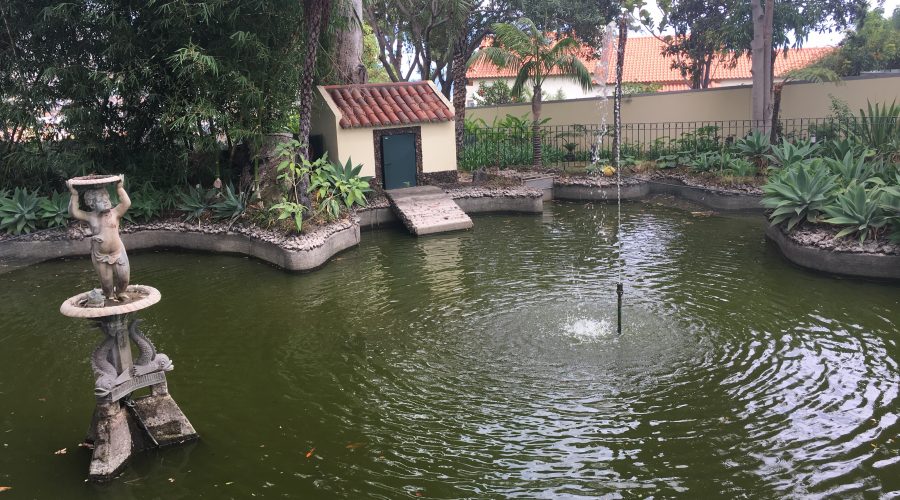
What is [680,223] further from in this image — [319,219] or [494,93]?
[494,93]

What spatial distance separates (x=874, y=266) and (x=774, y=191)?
8.57ft

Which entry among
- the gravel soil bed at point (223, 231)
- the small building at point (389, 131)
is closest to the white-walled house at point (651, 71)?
the small building at point (389, 131)

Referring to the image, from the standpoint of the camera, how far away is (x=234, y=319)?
10.1 meters

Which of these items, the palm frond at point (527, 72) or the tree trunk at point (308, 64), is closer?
the tree trunk at point (308, 64)

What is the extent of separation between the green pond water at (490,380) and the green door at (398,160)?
18.2 feet

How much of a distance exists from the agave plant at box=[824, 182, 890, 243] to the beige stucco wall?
8.49 m

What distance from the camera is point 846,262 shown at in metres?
11.1

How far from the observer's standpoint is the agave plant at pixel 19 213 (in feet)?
48.3

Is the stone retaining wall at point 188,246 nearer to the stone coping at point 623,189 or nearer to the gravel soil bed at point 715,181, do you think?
the stone coping at point 623,189

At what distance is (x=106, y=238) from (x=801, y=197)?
35.9 ft

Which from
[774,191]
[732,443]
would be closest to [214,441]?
[732,443]

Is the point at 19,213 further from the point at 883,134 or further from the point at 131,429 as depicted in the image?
the point at 883,134

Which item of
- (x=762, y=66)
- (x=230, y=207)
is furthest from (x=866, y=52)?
(x=230, y=207)

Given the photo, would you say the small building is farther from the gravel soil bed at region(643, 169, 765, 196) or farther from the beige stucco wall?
the beige stucco wall
